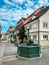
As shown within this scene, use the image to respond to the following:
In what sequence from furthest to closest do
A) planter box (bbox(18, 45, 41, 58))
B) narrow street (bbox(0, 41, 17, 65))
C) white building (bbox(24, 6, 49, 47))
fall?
white building (bbox(24, 6, 49, 47)) < narrow street (bbox(0, 41, 17, 65)) < planter box (bbox(18, 45, 41, 58))

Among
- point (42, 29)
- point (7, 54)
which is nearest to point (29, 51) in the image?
point (7, 54)

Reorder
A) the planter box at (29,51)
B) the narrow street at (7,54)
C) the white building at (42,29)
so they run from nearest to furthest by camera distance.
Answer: the planter box at (29,51) < the narrow street at (7,54) < the white building at (42,29)

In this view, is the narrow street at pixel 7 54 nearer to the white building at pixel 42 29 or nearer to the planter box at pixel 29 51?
the planter box at pixel 29 51

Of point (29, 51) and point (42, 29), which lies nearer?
point (29, 51)

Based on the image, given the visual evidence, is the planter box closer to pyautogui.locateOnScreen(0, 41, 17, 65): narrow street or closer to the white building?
pyautogui.locateOnScreen(0, 41, 17, 65): narrow street

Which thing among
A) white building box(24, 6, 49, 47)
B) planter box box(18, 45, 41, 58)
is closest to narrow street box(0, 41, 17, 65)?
planter box box(18, 45, 41, 58)

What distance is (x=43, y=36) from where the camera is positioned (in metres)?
27.4

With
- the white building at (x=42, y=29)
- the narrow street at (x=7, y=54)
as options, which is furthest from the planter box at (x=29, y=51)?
the white building at (x=42, y=29)

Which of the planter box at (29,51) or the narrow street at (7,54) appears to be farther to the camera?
the narrow street at (7,54)

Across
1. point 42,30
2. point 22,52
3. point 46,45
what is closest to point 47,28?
point 42,30

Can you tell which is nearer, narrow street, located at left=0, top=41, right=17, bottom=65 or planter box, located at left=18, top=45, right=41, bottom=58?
planter box, located at left=18, top=45, right=41, bottom=58

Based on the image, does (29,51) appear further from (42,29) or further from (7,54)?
(42,29)

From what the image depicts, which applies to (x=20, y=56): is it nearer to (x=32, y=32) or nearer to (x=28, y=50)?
(x=28, y=50)

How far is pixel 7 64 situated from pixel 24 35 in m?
25.1
